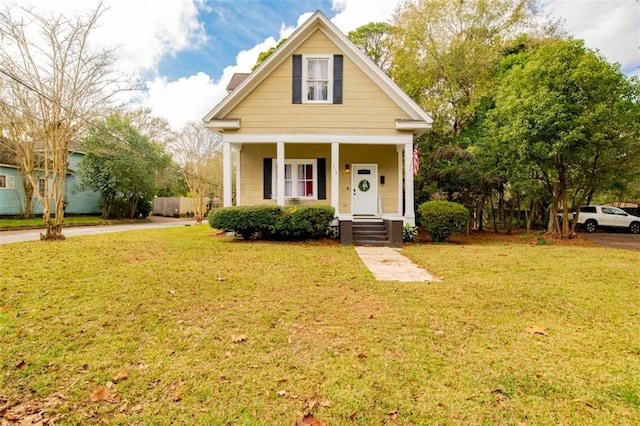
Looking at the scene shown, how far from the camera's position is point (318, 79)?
1245cm

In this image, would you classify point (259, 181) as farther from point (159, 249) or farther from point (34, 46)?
point (34, 46)

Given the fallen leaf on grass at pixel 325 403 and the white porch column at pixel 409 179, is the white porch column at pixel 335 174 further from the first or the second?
the fallen leaf on grass at pixel 325 403

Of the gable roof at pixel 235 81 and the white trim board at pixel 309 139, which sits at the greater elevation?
the gable roof at pixel 235 81

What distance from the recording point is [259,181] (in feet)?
43.9

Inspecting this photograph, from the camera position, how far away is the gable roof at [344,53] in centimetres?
1194

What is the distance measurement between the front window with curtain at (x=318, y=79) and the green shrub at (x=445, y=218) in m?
5.60

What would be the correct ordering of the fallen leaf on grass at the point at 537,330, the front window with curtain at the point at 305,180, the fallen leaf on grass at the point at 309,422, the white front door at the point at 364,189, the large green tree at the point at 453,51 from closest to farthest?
the fallen leaf on grass at the point at 309,422 < the fallen leaf on grass at the point at 537,330 < the front window with curtain at the point at 305,180 < the white front door at the point at 364,189 < the large green tree at the point at 453,51

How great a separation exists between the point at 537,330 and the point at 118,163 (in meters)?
27.3

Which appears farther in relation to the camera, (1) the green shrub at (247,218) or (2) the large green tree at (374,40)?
(2) the large green tree at (374,40)

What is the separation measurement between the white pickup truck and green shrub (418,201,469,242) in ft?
41.7

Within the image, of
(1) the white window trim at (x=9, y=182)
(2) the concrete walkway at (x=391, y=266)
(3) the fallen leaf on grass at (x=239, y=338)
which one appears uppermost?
(1) the white window trim at (x=9, y=182)

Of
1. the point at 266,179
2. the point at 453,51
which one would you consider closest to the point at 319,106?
the point at 266,179

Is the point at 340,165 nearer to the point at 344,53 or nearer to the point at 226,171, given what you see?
the point at 344,53

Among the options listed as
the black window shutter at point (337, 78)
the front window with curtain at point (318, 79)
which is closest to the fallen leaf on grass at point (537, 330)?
the black window shutter at point (337, 78)
